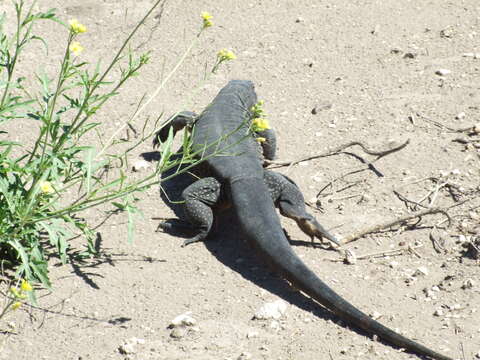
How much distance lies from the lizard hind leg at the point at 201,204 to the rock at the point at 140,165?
0.96 m

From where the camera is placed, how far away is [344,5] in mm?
9922

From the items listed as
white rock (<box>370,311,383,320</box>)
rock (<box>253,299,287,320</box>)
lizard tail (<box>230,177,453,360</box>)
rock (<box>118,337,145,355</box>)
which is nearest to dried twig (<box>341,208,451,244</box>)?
lizard tail (<box>230,177,453,360</box>)

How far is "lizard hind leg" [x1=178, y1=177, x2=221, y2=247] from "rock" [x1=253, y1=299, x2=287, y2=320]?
109 centimetres

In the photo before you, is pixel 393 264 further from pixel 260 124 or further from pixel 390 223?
pixel 260 124

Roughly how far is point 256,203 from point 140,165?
1647 millimetres

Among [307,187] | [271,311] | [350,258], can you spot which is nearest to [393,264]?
[350,258]

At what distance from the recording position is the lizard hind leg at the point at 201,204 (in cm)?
630

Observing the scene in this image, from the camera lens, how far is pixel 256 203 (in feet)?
20.0

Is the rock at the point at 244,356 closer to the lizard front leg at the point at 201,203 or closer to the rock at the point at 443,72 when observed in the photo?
the lizard front leg at the point at 201,203

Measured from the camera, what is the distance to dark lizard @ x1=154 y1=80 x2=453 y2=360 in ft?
17.2

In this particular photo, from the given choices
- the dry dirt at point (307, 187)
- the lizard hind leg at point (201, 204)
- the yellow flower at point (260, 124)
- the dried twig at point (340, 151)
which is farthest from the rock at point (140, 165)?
the yellow flower at point (260, 124)

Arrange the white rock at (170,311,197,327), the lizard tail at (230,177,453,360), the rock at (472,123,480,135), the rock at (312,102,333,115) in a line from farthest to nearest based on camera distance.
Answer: the rock at (312,102,333,115), the rock at (472,123,480,135), the white rock at (170,311,197,327), the lizard tail at (230,177,453,360)

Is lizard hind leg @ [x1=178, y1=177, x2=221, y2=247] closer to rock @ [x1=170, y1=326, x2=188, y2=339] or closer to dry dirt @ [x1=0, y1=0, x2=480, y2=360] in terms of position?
dry dirt @ [x1=0, y1=0, x2=480, y2=360]

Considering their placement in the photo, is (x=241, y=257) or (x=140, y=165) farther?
(x=140, y=165)
